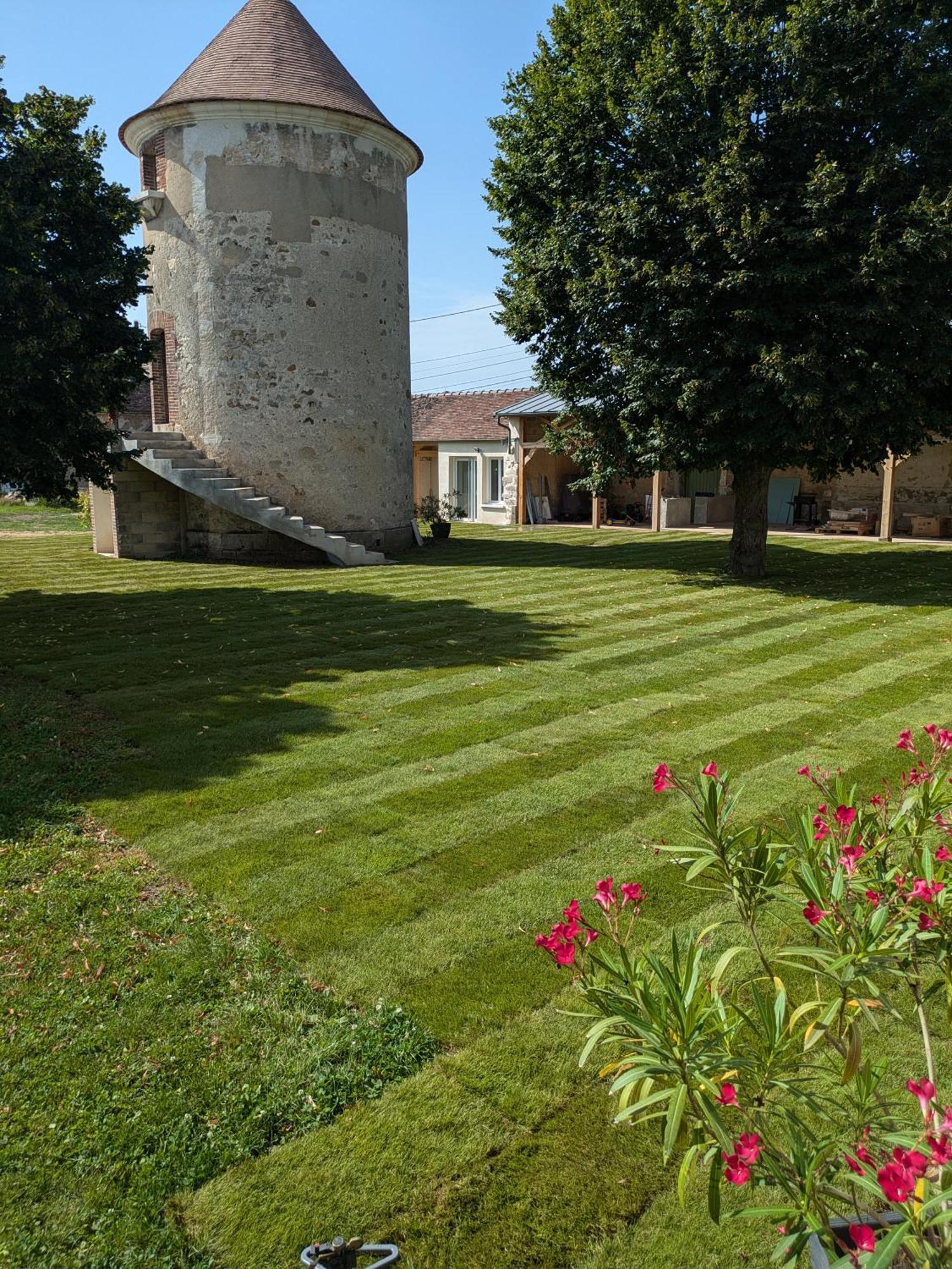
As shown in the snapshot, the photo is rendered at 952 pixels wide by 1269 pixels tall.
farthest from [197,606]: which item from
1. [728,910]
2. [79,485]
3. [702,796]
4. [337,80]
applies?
[79,485]

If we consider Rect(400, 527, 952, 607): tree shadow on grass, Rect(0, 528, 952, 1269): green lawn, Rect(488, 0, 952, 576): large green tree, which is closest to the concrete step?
Rect(0, 528, 952, 1269): green lawn

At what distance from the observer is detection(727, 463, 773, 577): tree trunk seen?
15141 millimetres

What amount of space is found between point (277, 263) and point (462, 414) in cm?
1490

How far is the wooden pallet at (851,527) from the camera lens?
75.6 ft

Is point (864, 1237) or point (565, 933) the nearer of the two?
point (864, 1237)

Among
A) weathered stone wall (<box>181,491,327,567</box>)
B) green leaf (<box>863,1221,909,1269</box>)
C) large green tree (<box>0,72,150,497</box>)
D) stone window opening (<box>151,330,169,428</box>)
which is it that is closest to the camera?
green leaf (<box>863,1221,909,1269</box>)

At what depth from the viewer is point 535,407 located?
86.7 ft

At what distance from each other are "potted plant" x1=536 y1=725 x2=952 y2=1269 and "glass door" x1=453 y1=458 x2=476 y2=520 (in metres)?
28.8

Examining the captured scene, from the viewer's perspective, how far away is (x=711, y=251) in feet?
42.5

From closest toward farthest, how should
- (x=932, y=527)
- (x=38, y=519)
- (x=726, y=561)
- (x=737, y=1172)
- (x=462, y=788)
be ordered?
1. (x=737, y=1172)
2. (x=462, y=788)
3. (x=726, y=561)
4. (x=932, y=527)
5. (x=38, y=519)

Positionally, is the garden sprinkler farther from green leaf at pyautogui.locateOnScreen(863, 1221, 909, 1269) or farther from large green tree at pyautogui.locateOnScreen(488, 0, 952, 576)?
large green tree at pyautogui.locateOnScreen(488, 0, 952, 576)

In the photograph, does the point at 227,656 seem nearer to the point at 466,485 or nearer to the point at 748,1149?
the point at 748,1149

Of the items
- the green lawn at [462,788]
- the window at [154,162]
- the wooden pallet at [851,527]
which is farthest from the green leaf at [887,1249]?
the wooden pallet at [851,527]

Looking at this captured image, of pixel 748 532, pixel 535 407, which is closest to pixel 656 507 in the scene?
pixel 535 407
